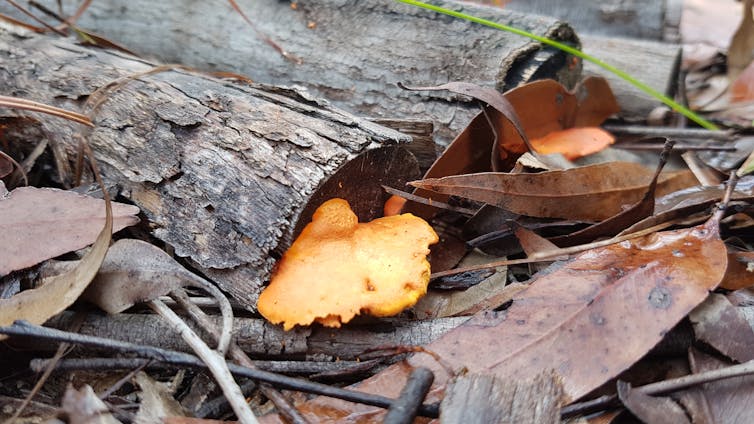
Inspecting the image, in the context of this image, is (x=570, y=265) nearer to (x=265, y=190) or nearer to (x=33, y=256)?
(x=265, y=190)

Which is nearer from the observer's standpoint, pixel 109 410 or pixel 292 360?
pixel 109 410

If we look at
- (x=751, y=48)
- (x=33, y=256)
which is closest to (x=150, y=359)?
(x=33, y=256)

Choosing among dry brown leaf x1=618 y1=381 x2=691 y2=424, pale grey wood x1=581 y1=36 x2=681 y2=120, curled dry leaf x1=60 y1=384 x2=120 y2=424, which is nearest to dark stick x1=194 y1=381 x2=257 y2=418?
curled dry leaf x1=60 y1=384 x2=120 y2=424

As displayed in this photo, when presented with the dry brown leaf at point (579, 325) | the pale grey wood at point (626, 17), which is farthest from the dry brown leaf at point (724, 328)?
the pale grey wood at point (626, 17)

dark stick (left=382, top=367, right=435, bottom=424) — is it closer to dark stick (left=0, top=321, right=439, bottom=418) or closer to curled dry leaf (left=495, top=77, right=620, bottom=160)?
dark stick (left=0, top=321, right=439, bottom=418)

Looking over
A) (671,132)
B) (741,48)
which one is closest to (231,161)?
(671,132)

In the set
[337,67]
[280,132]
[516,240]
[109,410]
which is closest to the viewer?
[109,410]
